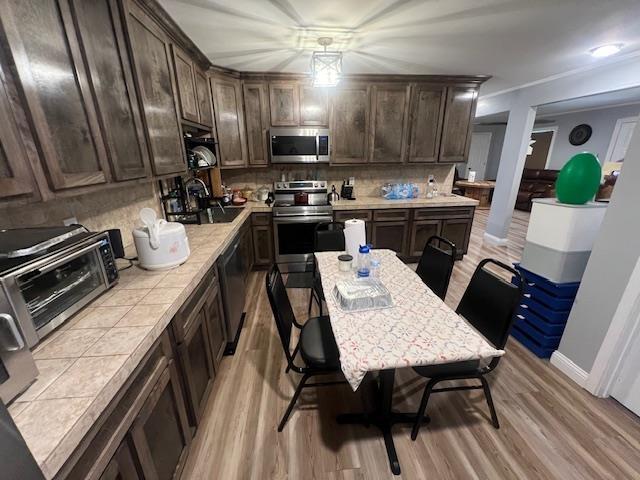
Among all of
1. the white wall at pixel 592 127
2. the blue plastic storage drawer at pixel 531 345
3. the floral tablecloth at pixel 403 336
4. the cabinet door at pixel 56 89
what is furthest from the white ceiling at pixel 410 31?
the white wall at pixel 592 127

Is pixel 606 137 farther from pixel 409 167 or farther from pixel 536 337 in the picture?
pixel 536 337

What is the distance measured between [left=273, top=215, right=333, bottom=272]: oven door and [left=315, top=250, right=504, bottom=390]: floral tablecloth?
1.73m

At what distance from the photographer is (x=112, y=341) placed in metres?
0.92

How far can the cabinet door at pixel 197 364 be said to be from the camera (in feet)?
Result: 4.30

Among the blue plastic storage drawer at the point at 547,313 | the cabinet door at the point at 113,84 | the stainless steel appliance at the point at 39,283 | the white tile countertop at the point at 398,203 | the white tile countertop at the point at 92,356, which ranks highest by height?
the cabinet door at the point at 113,84

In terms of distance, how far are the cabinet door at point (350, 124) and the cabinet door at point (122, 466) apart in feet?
10.5

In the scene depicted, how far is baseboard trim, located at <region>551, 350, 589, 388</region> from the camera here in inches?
70.2

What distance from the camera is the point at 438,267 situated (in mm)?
1918

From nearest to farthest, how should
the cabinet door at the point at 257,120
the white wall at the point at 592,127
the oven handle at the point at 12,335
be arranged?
1. the oven handle at the point at 12,335
2. the cabinet door at the point at 257,120
3. the white wall at the point at 592,127

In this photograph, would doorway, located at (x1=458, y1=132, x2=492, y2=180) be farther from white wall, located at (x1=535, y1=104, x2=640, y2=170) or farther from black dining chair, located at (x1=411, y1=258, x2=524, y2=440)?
black dining chair, located at (x1=411, y1=258, x2=524, y2=440)

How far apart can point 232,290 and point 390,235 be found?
2.26m

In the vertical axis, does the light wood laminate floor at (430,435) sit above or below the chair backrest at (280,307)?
below

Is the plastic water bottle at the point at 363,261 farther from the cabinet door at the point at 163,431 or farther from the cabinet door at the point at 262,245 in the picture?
the cabinet door at the point at 262,245

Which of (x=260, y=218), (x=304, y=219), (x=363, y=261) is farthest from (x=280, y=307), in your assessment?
(x=260, y=218)
